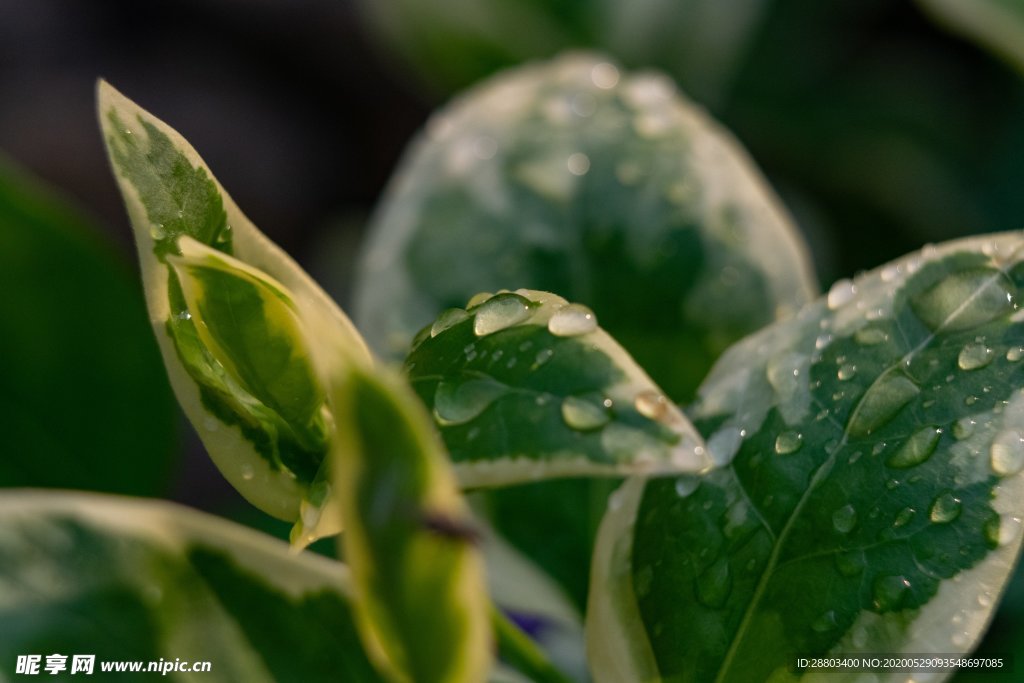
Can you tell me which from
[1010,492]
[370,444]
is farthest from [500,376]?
[1010,492]

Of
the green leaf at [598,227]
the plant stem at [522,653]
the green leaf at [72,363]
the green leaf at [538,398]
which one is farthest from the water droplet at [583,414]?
the green leaf at [72,363]

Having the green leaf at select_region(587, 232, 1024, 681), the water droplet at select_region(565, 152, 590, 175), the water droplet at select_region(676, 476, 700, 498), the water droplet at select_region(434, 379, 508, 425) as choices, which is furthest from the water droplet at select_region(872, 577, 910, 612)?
the water droplet at select_region(565, 152, 590, 175)

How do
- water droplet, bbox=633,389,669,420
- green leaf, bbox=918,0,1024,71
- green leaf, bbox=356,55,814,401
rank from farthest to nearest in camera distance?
green leaf, bbox=918,0,1024,71
green leaf, bbox=356,55,814,401
water droplet, bbox=633,389,669,420

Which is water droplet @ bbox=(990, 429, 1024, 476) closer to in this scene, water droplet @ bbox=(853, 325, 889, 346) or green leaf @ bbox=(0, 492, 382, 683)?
water droplet @ bbox=(853, 325, 889, 346)

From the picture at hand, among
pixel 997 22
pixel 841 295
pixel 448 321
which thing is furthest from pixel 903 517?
pixel 997 22

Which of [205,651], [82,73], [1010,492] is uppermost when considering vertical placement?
[1010,492]

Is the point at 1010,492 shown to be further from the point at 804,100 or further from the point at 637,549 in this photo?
the point at 804,100

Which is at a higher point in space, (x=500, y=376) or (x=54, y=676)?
(x=500, y=376)
